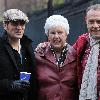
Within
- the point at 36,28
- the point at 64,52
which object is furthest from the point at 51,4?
the point at 64,52

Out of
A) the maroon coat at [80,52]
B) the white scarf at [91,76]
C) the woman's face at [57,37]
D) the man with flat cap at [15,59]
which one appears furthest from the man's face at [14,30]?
the white scarf at [91,76]

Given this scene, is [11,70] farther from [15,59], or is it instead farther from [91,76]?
[91,76]

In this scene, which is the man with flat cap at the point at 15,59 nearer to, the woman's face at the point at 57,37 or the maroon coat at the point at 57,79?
the maroon coat at the point at 57,79

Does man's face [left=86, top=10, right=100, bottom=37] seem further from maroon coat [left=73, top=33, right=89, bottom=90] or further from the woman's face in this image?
the woman's face

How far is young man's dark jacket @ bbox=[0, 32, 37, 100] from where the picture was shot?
4152mm

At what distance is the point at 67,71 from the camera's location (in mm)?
4363

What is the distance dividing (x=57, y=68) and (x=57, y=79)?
100 mm

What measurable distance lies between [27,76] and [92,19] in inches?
29.7

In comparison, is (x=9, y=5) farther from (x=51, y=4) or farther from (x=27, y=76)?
(x=27, y=76)

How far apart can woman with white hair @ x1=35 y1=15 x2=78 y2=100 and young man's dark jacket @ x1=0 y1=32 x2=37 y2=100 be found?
0.35 feet

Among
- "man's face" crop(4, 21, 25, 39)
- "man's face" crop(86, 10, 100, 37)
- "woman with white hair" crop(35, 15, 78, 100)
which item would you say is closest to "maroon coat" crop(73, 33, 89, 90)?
"woman with white hair" crop(35, 15, 78, 100)

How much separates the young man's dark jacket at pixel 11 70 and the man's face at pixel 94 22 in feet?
2.03

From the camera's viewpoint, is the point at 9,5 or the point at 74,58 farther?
the point at 9,5

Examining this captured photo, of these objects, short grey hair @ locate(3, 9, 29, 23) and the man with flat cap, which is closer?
the man with flat cap
